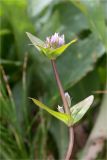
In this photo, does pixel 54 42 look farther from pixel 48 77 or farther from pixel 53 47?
pixel 48 77

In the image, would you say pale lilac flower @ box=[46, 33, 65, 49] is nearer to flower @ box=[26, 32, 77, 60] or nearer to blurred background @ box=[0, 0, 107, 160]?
flower @ box=[26, 32, 77, 60]

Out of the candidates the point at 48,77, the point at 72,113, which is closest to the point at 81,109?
the point at 72,113

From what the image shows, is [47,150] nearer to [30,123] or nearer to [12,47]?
[30,123]

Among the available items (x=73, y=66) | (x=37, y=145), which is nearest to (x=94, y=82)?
(x=73, y=66)

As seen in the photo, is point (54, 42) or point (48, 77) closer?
point (54, 42)

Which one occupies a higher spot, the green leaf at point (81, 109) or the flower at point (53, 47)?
the flower at point (53, 47)

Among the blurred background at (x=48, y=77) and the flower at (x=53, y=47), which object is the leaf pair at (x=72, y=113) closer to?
the flower at (x=53, y=47)

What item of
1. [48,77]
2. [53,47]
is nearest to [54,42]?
[53,47]

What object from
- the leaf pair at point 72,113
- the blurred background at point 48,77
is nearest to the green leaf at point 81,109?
the leaf pair at point 72,113

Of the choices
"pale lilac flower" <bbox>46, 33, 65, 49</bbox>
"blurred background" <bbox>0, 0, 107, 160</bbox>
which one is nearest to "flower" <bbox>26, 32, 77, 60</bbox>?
"pale lilac flower" <bbox>46, 33, 65, 49</bbox>
